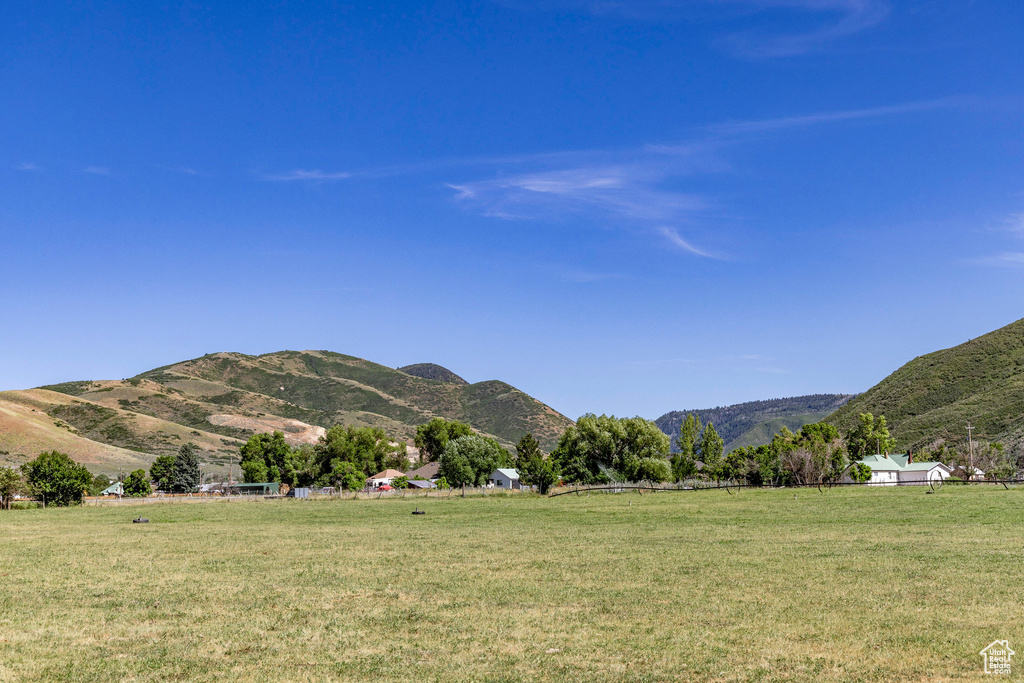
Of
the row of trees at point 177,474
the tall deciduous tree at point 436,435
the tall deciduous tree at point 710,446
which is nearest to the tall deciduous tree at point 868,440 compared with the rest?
the tall deciduous tree at point 710,446

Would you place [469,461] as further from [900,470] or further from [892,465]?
[900,470]

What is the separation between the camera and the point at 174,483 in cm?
13888

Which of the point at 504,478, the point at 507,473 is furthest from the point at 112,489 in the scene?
the point at 507,473

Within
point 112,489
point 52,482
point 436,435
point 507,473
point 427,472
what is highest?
point 436,435

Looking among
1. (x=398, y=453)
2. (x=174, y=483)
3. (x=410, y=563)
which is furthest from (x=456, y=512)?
(x=398, y=453)

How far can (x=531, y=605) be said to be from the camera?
62.1 ft

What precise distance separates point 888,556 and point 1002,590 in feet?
22.3

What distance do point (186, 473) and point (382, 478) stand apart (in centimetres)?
3535

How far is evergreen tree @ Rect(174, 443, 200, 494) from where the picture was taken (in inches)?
5487

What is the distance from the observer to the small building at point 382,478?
14350 cm

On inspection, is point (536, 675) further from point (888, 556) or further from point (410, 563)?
point (888, 556)

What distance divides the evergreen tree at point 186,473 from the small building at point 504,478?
177ft

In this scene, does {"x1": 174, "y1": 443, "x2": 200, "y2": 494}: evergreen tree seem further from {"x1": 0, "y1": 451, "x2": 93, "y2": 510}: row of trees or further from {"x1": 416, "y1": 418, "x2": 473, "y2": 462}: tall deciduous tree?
{"x1": 0, "y1": 451, "x2": 93, "y2": 510}: row of trees

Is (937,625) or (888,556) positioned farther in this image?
(888,556)
